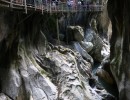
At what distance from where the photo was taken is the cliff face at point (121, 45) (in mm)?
16656

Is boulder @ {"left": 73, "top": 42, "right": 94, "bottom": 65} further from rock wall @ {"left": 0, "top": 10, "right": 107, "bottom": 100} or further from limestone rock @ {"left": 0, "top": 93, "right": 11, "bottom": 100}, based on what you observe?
limestone rock @ {"left": 0, "top": 93, "right": 11, "bottom": 100}

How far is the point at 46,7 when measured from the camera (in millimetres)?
26469

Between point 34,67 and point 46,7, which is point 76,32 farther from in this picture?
point 34,67

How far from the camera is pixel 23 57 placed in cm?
2320

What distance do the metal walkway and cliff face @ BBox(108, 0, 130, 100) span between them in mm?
5424

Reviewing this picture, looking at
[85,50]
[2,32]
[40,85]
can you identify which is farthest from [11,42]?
[85,50]

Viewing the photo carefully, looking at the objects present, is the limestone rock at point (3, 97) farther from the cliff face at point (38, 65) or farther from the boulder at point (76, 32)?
the boulder at point (76, 32)

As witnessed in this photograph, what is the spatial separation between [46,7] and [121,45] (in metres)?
10.0

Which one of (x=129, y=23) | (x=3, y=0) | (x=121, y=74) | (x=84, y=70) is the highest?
(x=3, y=0)

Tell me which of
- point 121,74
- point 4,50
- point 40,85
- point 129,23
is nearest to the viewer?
point 129,23

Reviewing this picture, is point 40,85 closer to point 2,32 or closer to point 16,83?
point 16,83

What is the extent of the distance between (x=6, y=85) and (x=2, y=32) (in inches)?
153

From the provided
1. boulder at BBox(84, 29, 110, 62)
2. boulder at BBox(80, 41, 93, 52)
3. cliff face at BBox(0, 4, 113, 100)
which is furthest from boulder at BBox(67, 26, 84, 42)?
boulder at BBox(84, 29, 110, 62)

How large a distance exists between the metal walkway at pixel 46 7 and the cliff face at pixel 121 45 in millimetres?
5424
